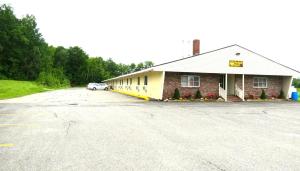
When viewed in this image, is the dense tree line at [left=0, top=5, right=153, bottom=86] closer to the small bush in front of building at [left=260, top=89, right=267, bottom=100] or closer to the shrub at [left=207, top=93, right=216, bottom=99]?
the shrub at [left=207, top=93, right=216, bottom=99]

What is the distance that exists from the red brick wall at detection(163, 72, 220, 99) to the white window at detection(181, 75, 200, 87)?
11.4 inches

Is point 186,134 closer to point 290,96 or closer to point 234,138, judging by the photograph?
point 234,138

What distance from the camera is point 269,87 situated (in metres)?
28.6

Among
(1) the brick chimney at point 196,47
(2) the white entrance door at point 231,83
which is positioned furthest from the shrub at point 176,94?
(1) the brick chimney at point 196,47

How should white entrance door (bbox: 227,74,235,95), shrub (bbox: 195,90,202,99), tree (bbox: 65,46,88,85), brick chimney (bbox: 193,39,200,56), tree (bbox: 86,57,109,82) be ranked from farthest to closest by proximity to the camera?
tree (bbox: 86,57,109,82) → tree (bbox: 65,46,88,85) → brick chimney (bbox: 193,39,200,56) → white entrance door (bbox: 227,74,235,95) → shrub (bbox: 195,90,202,99)

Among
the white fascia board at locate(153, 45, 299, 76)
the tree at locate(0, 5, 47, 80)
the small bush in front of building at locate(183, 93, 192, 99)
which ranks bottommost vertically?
the small bush in front of building at locate(183, 93, 192, 99)

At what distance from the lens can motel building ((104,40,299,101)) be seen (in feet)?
81.6

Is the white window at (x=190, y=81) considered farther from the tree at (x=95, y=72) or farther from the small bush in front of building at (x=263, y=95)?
the tree at (x=95, y=72)

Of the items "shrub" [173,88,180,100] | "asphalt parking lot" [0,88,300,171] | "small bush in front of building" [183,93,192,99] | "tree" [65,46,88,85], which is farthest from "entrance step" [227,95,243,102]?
"tree" [65,46,88,85]

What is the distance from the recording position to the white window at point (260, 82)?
28.3 metres

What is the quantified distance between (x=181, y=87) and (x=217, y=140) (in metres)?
17.8

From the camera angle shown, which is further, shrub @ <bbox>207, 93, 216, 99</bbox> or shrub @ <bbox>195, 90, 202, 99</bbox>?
shrub @ <bbox>207, 93, 216, 99</bbox>

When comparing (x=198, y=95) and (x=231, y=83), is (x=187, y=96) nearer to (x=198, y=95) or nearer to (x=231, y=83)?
(x=198, y=95)

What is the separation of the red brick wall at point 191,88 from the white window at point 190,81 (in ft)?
0.95
